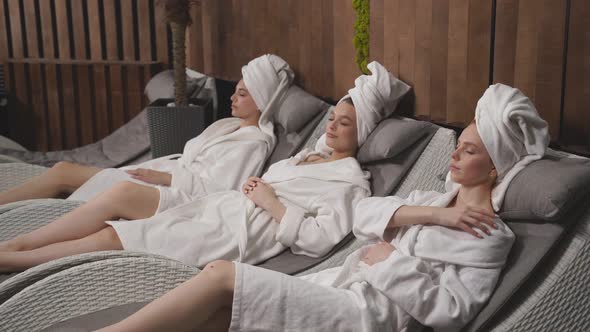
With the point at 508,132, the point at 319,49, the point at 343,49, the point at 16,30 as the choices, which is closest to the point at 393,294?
the point at 508,132

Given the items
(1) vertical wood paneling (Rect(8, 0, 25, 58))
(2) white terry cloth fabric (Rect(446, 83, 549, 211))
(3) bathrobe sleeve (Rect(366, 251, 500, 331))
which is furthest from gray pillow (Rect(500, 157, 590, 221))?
(1) vertical wood paneling (Rect(8, 0, 25, 58))

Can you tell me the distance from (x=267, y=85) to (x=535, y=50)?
5.53ft

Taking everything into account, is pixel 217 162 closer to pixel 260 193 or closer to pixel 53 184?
pixel 260 193

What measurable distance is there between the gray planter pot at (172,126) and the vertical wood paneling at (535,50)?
98.2 inches

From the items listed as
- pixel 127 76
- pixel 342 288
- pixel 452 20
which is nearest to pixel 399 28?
pixel 452 20

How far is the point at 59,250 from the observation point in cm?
300

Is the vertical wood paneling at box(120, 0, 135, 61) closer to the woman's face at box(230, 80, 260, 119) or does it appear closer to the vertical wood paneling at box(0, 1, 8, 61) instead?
the vertical wood paneling at box(0, 1, 8, 61)

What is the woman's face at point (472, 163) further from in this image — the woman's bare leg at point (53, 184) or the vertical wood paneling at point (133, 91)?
the vertical wood paneling at point (133, 91)

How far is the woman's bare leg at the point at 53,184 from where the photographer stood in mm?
3803

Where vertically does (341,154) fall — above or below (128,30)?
below

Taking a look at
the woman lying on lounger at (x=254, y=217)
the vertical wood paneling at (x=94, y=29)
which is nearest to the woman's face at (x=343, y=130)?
the woman lying on lounger at (x=254, y=217)

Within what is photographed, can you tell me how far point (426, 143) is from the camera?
3117 millimetres

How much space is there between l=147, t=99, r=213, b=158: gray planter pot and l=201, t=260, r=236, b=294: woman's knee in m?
2.77

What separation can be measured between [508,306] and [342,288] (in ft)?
1.55
